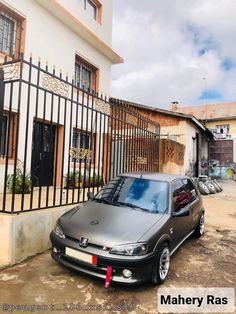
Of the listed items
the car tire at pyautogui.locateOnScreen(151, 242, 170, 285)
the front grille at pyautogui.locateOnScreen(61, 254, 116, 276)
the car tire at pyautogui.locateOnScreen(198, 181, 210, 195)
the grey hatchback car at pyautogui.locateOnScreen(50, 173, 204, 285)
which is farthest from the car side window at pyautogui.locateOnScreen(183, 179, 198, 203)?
the car tire at pyautogui.locateOnScreen(198, 181, 210, 195)

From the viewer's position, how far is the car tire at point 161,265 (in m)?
3.26

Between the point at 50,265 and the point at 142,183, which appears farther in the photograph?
the point at 142,183

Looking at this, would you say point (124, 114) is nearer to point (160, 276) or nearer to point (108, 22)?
point (160, 276)

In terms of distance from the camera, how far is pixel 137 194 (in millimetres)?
4262

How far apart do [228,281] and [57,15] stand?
9.55 meters

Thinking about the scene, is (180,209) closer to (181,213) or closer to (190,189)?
(181,213)

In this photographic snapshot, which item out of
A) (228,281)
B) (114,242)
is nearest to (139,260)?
(114,242)

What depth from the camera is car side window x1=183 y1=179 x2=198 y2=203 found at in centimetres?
518

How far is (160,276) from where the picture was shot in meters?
3.37

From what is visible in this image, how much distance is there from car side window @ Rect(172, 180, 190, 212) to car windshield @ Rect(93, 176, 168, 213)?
21cm

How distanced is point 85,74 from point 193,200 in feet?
26.0

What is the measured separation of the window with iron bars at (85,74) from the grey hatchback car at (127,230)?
695 cm

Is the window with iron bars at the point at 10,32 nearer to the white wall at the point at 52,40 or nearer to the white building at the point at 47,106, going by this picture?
the white building at the point at 47,106

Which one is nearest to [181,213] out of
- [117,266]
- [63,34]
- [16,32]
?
[117,266]
